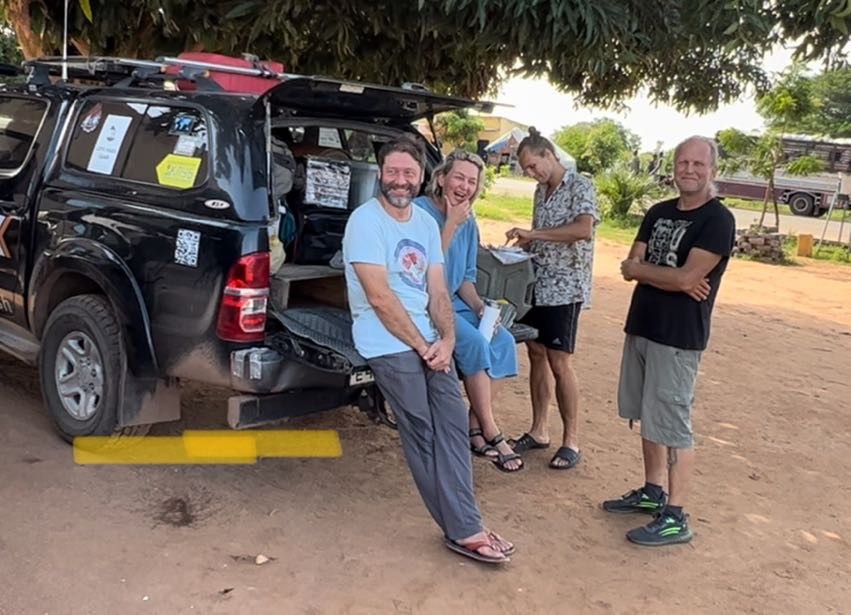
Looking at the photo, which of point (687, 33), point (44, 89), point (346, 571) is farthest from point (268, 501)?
point (687, 33)

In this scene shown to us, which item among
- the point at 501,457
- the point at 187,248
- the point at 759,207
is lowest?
the point at 759,207

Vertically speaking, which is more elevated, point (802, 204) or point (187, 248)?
point (187, 248)

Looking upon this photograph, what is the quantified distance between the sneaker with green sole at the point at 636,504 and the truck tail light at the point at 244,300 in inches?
77.1

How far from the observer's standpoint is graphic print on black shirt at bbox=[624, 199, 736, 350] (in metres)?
3.88

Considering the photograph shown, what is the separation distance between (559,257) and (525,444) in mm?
1127

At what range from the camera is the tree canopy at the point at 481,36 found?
4.49m

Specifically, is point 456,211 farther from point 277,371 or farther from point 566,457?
point 566,457

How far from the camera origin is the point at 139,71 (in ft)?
15.1

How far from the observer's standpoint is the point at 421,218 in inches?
152

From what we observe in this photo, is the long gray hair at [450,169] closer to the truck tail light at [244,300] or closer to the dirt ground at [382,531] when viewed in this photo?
the truck tail light at [244,300]

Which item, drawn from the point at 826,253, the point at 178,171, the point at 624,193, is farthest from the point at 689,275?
the point at 624,193

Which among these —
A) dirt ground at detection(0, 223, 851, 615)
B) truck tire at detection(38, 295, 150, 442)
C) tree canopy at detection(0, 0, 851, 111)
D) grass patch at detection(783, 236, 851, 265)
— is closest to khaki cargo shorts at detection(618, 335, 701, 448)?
dirt ground at detection(0, 223, 851, 615)

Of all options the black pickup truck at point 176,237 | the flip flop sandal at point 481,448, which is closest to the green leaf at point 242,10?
the black pickup truck at point 176,237

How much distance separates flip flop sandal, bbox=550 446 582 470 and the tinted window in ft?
11.0
